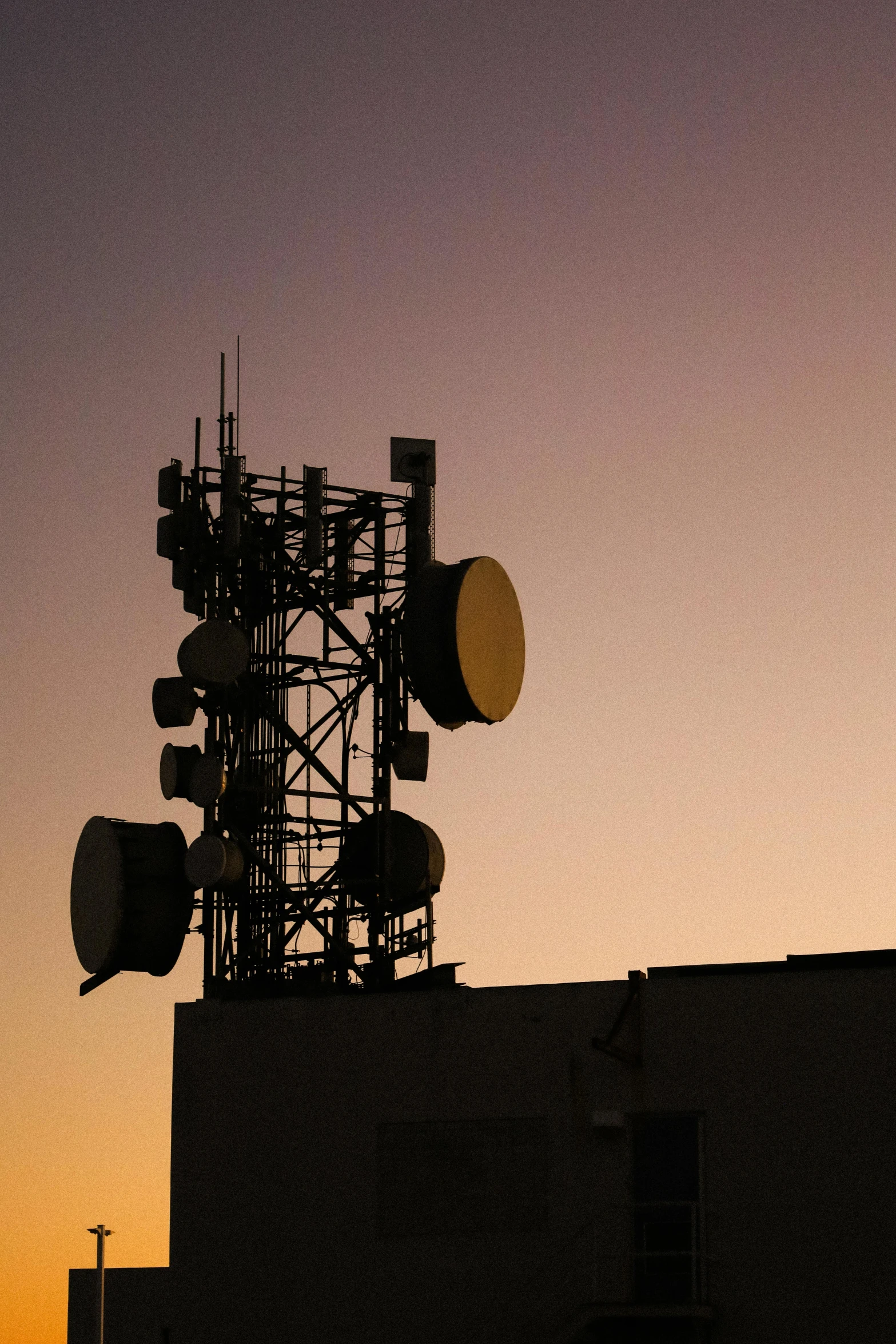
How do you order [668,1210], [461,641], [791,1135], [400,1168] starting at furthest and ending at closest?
[461,641] < [400,1168] < [668,1210] < [791,1135]

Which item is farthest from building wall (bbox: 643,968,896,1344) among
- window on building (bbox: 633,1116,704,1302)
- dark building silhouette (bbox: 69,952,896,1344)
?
window on building (bbox: 633,1116,704,1302)

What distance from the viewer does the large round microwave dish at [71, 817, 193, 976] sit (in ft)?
120

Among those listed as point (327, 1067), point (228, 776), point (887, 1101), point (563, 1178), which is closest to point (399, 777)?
point (228, 776)

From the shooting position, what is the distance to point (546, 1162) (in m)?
32.3

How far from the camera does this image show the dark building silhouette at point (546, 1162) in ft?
101

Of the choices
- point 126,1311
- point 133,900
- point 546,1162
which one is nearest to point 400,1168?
point 546,1162

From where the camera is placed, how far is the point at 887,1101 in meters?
30.8

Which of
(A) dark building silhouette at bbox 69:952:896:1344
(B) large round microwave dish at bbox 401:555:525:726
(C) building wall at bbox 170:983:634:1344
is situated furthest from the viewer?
(B) large round microwave dish at bbox 401:555:525:726

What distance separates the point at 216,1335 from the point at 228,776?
960 cm

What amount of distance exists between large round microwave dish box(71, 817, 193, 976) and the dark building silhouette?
229 cm

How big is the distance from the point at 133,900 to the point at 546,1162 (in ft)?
29.0

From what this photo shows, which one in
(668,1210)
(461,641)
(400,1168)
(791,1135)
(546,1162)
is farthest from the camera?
(461,641)

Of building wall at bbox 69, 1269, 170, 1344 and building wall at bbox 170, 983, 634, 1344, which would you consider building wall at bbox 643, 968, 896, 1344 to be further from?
building wall at bbox 69, 1269, 170, 1344

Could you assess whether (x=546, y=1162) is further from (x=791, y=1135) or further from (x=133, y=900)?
(x=133, y=900)
